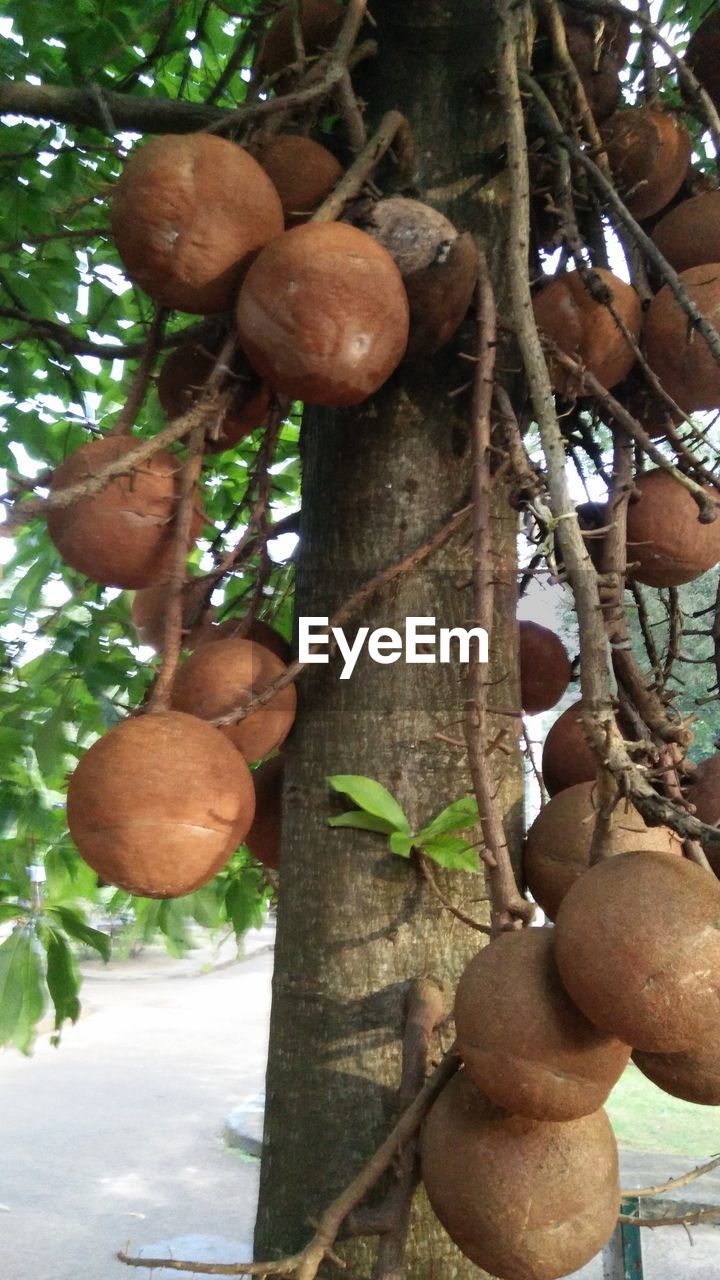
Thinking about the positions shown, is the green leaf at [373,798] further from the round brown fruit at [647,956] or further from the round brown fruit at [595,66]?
the round brown fruit at [595,66]

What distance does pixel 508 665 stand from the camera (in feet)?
4.17

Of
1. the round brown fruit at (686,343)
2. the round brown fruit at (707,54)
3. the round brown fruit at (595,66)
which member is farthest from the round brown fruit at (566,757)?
the round brown fruit at (707,54)

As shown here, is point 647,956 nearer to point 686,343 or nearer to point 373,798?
point 373,798

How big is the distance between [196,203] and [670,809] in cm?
73

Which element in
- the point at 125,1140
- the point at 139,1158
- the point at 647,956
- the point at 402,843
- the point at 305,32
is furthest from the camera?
the point at 125,1140

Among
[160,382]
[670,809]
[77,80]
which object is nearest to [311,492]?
[160,382]

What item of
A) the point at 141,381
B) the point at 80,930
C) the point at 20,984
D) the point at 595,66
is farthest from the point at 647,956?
the point at 20,984

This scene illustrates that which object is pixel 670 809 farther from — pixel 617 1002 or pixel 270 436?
pixel 270 436

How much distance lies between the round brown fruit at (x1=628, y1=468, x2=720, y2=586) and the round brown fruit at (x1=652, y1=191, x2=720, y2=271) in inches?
10.9

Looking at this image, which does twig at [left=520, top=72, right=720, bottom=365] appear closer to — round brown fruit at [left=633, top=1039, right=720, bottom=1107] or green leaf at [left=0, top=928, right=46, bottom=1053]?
round brown fruit at [left=633, top=1039, right=720, bottom=1107]

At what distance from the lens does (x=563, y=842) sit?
1.06 metres

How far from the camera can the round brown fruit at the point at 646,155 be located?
4.56 ft

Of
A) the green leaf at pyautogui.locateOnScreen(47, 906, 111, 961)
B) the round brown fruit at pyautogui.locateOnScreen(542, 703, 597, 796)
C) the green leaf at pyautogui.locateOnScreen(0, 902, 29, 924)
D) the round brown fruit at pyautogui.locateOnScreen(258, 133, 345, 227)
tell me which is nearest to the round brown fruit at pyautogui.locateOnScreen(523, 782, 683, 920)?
the round brown fruit at pyautogui.locateOnScreen(542, 703, 597, 796)

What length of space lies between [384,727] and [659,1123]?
6635 mm
